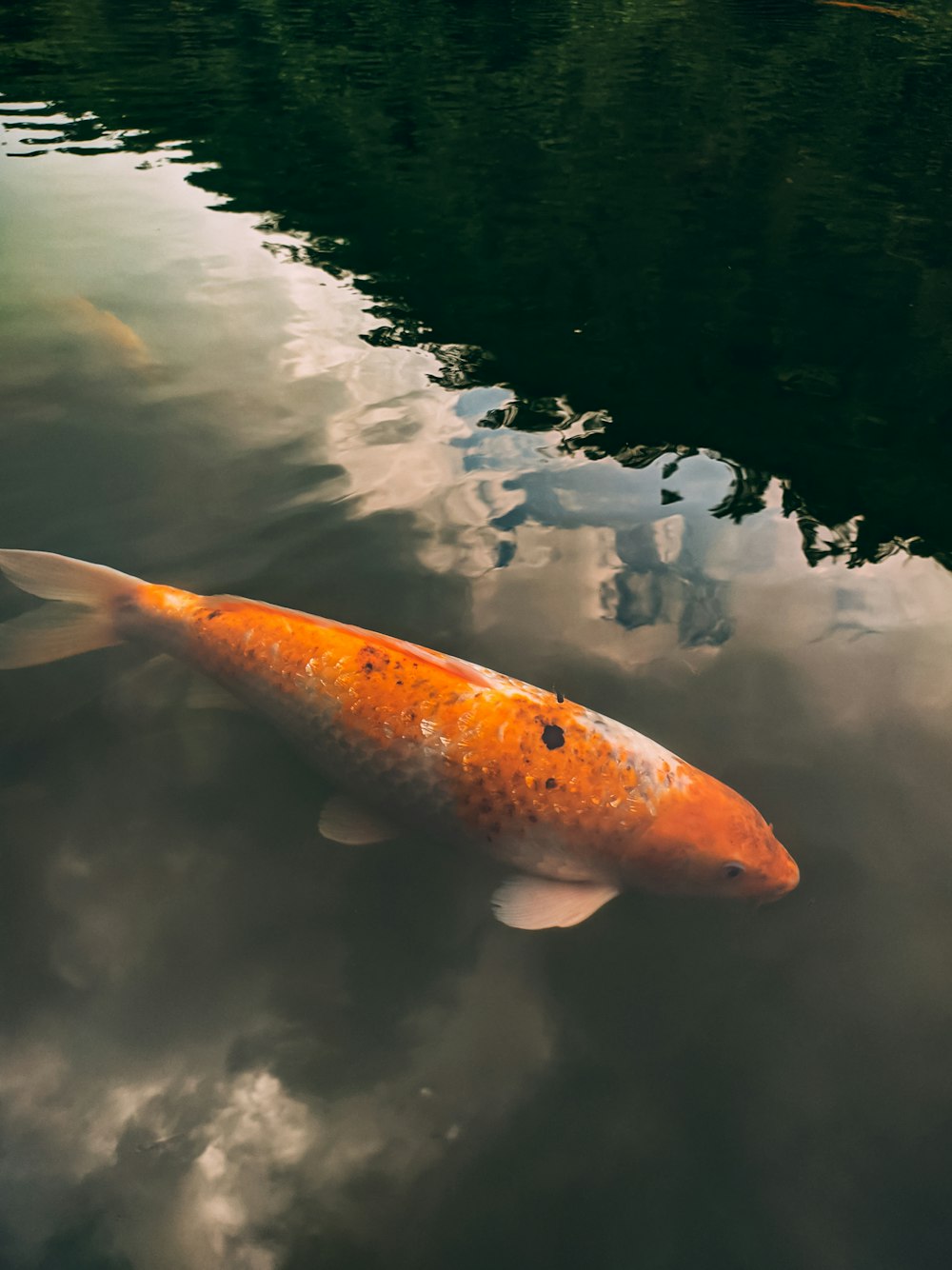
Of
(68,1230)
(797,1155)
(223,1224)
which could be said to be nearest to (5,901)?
(68,1230)

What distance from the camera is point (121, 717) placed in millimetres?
4113

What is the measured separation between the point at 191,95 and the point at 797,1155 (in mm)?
19376

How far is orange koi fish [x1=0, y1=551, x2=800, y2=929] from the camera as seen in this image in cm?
345

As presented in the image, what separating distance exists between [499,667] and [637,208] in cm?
907

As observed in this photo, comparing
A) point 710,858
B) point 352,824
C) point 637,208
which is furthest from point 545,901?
point 637,208

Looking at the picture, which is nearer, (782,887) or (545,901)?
(545,901)

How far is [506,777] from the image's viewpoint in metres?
3.48

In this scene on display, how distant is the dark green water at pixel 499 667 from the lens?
2.79 meters

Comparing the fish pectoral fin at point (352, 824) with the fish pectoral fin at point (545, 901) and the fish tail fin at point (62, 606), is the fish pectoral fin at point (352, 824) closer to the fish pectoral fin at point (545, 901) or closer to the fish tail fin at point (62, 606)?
the fish pectoral fin at point (545, 901)

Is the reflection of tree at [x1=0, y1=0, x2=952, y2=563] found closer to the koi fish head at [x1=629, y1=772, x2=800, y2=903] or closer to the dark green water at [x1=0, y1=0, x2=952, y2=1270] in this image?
the dark green water at [x1=0, y1=0, x2=952, y2=1270]

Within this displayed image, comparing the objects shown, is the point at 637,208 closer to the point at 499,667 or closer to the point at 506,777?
the point at 499,667

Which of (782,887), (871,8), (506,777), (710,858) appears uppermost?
(871,8)

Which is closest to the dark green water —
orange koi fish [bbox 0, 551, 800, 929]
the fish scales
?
orange koi fish [bbox 0, 551, 800, 929]

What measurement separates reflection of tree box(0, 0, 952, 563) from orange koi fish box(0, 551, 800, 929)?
2.37m
